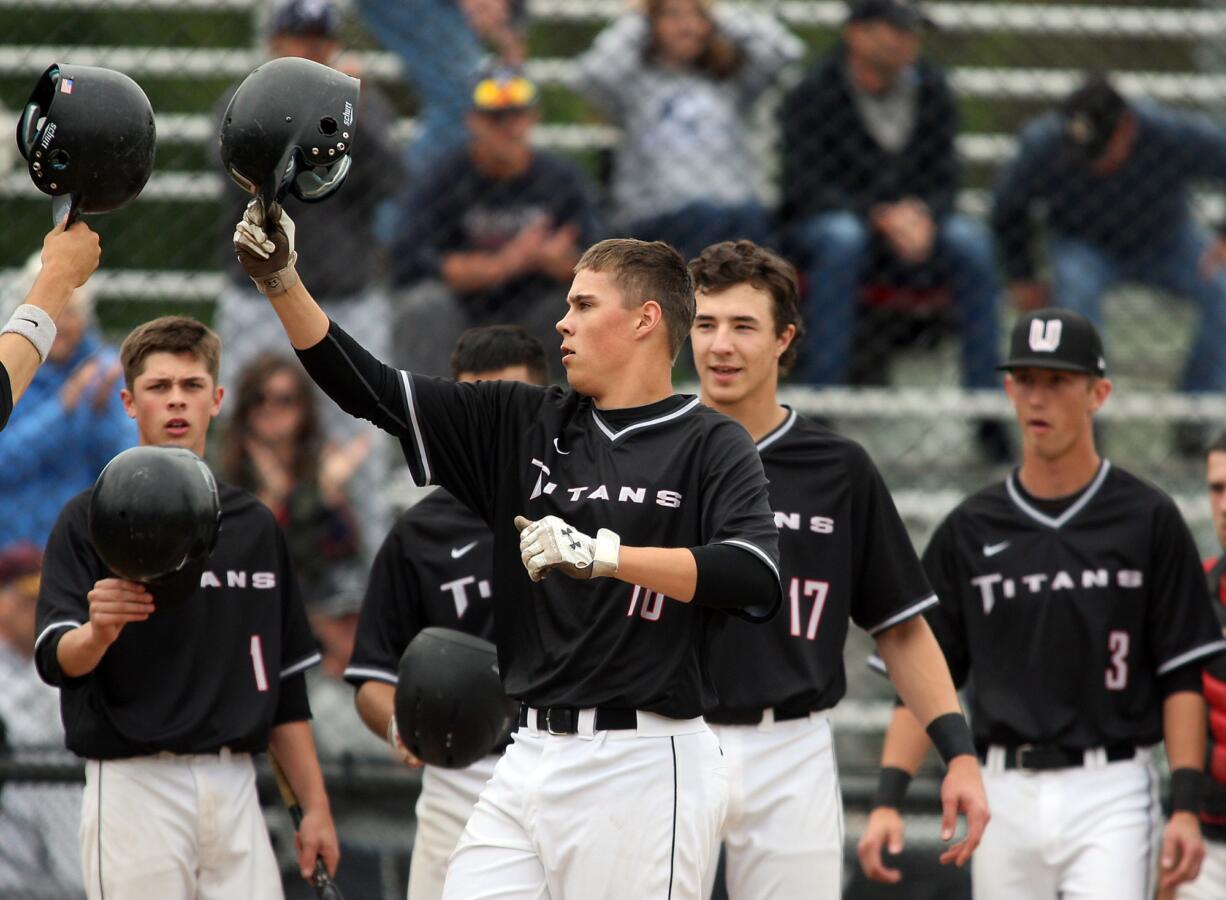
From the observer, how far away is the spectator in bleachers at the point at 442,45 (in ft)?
22.5

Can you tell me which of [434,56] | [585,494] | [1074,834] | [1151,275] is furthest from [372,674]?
[1151,275]

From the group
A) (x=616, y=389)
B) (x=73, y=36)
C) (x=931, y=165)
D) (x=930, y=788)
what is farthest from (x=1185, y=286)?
(x=73, y=36)

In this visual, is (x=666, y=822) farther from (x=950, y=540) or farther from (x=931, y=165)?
(x=931, y=165)

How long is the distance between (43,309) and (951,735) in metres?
2.24

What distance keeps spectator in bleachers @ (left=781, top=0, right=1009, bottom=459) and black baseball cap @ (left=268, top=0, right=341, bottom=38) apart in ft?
5.96

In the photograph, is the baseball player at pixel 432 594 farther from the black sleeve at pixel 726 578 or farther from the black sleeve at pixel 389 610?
the black sleeve at pixel 726 578

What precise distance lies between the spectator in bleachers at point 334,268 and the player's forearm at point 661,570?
3.31 metres

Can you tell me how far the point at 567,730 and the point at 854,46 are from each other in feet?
13.7

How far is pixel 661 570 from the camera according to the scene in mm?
2963

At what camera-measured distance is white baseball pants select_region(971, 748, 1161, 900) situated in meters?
4.25

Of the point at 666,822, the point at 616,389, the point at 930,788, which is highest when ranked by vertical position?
the point at 616,389

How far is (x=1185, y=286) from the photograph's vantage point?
698 centimetres

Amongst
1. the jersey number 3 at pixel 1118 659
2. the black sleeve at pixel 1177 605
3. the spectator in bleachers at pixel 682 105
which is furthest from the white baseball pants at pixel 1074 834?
the spectator in bleachers at pixel 682 105

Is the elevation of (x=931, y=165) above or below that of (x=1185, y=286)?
above
